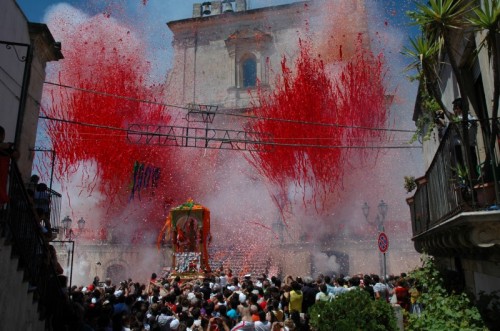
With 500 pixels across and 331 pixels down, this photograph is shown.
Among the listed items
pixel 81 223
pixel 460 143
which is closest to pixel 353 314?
pixel 460 143

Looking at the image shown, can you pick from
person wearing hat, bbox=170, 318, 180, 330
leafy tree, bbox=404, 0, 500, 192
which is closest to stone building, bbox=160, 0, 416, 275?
leafy tree, bbox=404, 0, 500, 192

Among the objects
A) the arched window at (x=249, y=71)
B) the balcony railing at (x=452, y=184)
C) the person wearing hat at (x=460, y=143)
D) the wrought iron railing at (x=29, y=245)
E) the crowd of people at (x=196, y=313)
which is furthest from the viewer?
the arched window at (x=249, y=71)

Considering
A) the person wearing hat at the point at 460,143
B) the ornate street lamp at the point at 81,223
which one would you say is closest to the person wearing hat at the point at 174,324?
the person wearing hat at the point at 460,143

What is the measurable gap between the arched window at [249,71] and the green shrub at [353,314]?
3086 centimetres

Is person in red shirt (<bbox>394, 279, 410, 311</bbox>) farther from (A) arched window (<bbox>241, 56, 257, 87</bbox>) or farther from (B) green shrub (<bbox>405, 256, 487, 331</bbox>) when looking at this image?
(A) arched window (<bbox>241, 56, 257, 87</bbox>)

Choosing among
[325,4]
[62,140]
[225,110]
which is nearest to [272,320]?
[62,140]

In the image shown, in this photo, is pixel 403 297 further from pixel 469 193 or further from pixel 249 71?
pixel 249 71

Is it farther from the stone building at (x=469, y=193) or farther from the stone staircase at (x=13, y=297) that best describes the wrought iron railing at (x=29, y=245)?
the stone building at (x=469, y=193)

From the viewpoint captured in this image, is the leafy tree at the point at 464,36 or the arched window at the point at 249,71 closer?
the leafy tree at the point at 464,36

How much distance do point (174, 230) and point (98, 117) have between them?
986 centimetres

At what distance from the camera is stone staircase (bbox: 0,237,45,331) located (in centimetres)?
581

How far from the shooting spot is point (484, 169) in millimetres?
6902

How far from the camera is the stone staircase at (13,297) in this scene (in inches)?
229

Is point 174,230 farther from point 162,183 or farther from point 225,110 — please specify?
point 225,110
